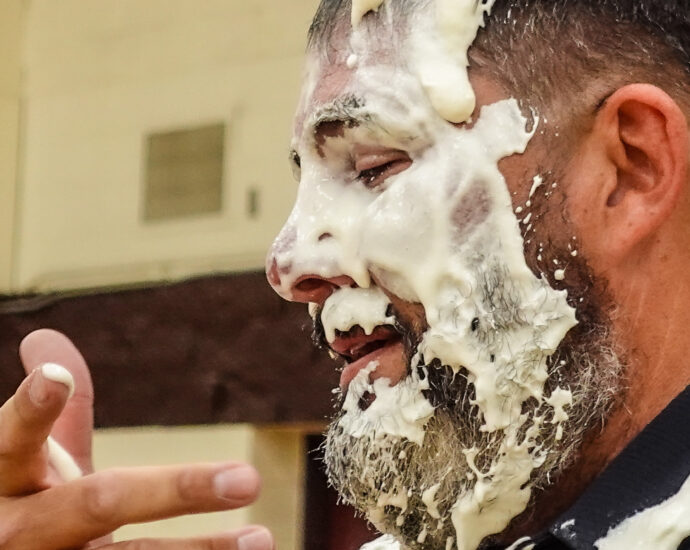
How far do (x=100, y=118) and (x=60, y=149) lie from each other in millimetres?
143

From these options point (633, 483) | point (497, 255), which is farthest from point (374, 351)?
point (633, 483)

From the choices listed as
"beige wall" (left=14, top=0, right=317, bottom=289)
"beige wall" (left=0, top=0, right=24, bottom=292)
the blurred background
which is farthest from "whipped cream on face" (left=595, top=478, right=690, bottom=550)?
"beige wall" (left=0, top=0, right=24, bottom=292)

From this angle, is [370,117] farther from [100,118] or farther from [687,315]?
[100,118]

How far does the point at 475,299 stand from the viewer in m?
0.94

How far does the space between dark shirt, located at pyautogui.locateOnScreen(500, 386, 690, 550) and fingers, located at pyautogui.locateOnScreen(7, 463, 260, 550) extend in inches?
11.5

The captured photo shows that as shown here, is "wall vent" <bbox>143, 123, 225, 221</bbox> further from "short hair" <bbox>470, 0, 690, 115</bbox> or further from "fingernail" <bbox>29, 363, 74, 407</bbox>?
"fingernail" <bbox>29, 363, 74, 407</bbox>

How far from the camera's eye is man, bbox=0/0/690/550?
929mm

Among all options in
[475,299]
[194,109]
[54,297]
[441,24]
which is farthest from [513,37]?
[54,297]

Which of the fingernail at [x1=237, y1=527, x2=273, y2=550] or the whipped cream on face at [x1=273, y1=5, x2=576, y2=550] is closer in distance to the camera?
the fingernail at [x1=237, y1=527, x2=273, y2=550]

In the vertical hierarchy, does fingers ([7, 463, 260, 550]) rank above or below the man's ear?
below

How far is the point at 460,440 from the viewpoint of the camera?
935 mm

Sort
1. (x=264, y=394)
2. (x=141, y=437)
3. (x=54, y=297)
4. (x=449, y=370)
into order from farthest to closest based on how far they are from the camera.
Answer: (x=54, y=297), (x=141, y=437), (x=264, y=394), (x=449, y=370)

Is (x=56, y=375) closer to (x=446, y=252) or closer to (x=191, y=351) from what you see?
(x=446, y=252)

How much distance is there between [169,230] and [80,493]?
1932mm
